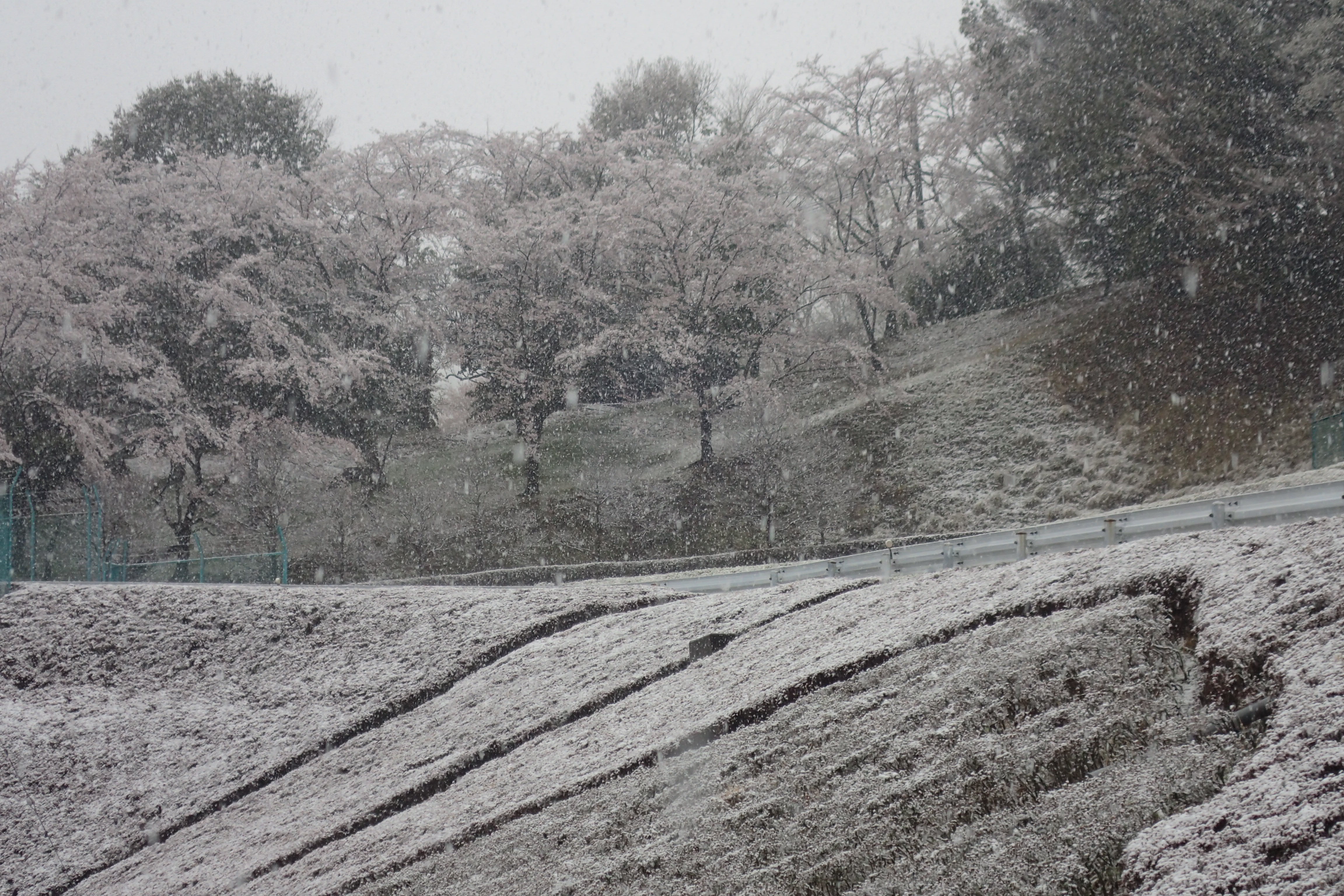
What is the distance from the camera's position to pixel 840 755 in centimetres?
308

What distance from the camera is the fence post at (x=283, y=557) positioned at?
1916 centimetres

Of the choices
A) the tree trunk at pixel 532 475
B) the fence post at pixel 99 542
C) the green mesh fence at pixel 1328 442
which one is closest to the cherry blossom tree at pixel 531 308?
the tree trunk at pixel 532 475

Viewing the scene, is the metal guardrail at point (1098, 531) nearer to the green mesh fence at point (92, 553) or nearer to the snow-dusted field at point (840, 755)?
the snow-dusted field at point (840, 755)

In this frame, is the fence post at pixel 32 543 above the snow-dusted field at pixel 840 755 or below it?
above

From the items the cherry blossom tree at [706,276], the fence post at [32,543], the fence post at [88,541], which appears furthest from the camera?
the cherry blossom tree at [706,276]

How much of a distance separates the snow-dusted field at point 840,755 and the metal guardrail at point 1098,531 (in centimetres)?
173

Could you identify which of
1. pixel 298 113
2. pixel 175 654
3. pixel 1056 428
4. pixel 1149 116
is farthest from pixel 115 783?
pixel 298 113

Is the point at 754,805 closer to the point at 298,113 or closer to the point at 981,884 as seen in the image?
the point at 981,884

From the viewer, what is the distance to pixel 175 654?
8.15 meters

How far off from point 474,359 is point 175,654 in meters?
18.5

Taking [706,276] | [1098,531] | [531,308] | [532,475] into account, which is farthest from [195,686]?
[706,276]

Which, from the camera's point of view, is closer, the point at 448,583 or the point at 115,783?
the point at 115,783

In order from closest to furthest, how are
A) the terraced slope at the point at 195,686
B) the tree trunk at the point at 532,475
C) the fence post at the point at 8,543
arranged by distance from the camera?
the terraced slope at the point at 195,686 < the fence post at the point at 8,543 < the tree trunk at the point at 532,475

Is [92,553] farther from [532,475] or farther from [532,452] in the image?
[532,452]
